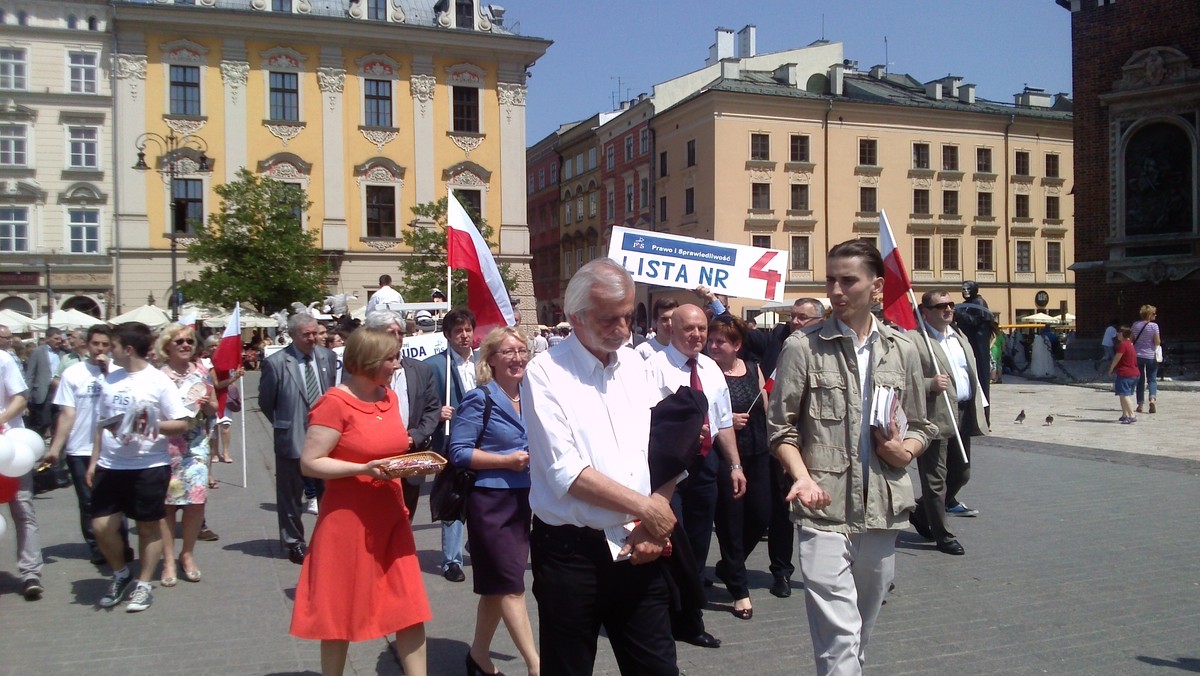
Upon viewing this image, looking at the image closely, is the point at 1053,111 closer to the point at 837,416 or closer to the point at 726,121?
the point at 726,121

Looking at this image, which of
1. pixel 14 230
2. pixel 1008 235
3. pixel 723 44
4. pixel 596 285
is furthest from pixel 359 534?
pixel 723 44

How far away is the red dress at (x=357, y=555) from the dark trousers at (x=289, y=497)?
3418 millimetres

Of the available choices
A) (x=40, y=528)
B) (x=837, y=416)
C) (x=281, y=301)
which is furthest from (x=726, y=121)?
(x=837, y=416)

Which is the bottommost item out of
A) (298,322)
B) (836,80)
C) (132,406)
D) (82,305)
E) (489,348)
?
(132,406)

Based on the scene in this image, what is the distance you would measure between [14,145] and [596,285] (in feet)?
156

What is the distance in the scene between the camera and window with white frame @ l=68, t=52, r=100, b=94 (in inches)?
1657

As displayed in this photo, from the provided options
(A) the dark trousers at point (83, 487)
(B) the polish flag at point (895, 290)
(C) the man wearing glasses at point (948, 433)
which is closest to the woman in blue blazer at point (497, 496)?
(B) the polish flag at point (895, 290)

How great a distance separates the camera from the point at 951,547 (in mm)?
7410

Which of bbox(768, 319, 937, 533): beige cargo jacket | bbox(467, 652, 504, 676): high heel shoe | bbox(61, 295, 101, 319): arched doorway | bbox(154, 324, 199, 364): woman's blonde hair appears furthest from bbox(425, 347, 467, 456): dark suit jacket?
bbox(61, 295, 101, 319): arched doorway

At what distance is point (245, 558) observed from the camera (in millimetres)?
7867

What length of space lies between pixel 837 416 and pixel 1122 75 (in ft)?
106

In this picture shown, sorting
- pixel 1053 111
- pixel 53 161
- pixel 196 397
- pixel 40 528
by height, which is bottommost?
pixel 40 528

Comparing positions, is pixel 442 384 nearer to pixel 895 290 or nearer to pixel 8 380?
pixel 8 380

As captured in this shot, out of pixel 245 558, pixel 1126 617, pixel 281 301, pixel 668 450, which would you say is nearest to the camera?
pixel 668 450
